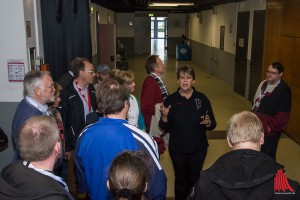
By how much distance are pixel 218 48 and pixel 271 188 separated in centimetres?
1148

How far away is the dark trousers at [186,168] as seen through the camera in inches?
131

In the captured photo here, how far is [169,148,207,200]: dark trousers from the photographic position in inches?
131

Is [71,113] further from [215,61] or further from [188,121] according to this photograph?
[215,61]

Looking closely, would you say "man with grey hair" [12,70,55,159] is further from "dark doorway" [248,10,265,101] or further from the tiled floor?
"dark doorway" [248,10,265,101]

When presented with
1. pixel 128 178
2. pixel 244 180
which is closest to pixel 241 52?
pixel 244 180

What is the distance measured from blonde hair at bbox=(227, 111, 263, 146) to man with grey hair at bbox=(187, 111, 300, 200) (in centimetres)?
2

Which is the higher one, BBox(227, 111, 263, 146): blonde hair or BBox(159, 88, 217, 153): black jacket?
BBox(227, 111, 263, 146): blonde hair

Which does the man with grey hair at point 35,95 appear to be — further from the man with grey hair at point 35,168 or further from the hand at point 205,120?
the hand at point 205,120

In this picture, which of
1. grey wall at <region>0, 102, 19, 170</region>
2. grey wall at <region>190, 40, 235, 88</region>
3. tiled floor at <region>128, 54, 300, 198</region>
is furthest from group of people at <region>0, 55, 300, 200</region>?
grey wall at <region>190, 40, 235, 88</region>

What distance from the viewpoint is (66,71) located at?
4.61 metres

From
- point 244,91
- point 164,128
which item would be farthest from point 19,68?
point 244,91

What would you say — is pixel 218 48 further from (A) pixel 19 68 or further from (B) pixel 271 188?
(B) pixel 271 188

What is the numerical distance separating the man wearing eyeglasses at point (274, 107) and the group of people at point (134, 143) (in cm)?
1

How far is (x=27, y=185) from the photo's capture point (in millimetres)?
1514
